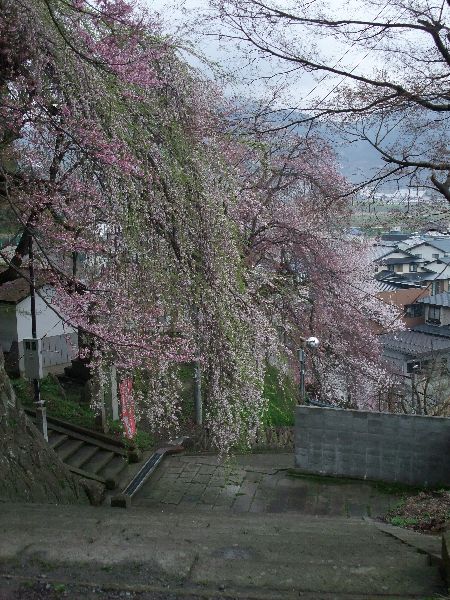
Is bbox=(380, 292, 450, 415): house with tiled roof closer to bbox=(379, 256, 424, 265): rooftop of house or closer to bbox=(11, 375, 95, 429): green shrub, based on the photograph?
bbox=(379, 256, 424, 265): rooftop of house

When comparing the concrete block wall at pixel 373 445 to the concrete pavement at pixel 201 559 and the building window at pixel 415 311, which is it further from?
the building window at pixel 415 311

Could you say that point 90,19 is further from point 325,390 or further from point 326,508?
point 325,390

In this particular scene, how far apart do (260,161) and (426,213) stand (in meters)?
5.57

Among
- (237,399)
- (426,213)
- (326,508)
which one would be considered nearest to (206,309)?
(237,399)

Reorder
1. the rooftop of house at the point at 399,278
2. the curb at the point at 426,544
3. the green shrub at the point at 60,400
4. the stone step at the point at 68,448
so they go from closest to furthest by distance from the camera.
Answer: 1. the curb at the point at 426,544
2. the stone step at the point at 68,448
3. the green shrub at the point at 60,400
4. the rooftop of house at the point at 399,278

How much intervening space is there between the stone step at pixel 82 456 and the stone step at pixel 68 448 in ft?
0.22

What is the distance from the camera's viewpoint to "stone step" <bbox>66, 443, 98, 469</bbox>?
10.2m

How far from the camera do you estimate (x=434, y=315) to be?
22.1 metres

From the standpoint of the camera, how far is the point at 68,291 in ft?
22.3

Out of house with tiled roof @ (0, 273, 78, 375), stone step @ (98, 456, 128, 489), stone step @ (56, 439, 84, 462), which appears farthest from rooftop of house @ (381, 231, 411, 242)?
house with tiled roof @ (0, 273, 78, 375)

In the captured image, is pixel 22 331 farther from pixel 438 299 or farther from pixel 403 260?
pixel 403 260

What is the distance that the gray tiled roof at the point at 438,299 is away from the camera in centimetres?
2150

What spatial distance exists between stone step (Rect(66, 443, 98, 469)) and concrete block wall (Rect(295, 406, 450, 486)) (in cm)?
398

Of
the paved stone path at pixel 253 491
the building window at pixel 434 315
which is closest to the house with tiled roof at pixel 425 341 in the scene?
the building window at pixel 434 315
